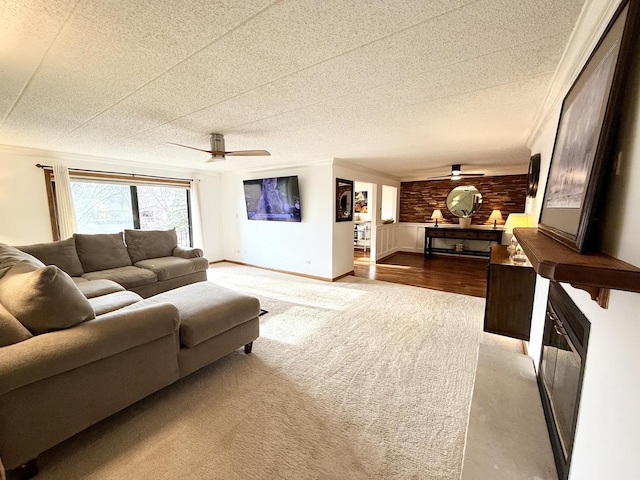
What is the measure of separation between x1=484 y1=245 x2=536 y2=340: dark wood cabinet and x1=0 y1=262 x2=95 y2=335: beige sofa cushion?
10.1 feet

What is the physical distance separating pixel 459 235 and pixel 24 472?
6.90 m

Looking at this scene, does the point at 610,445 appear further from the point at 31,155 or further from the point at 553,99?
the point at 31,155

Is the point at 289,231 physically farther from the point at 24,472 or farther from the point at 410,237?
the point at 24,472

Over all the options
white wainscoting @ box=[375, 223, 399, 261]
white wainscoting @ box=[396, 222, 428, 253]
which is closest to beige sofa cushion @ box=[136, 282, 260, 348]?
white wainscoting @ box=[375, 223, 399, 261]

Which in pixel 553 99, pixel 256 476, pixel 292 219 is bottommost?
pixel 256 476

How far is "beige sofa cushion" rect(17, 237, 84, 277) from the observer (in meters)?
2.93

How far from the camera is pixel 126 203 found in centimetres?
466

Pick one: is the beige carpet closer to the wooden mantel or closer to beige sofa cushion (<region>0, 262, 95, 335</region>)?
beige sofa cushion (<region>0, 262, 95, 335</region>)

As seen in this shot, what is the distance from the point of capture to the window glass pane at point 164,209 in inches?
193

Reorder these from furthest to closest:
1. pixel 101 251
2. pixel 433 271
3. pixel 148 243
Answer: pixel 433 271 → pixel 148 243 → pixel 101 251

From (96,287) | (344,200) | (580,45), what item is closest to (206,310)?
(96,287)

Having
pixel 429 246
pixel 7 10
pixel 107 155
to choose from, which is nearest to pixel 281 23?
pixel 7 10

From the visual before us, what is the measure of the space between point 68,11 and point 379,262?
19.0 ft

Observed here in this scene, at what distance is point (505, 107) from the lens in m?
2.12
